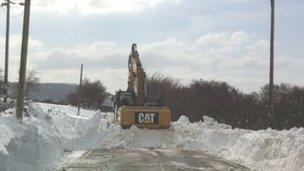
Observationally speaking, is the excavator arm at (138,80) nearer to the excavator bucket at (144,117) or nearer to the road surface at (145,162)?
the excavator bucket at (144,117)

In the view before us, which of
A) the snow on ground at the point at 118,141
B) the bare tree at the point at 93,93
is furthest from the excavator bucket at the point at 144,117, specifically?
the bare tree at the point at 93,93

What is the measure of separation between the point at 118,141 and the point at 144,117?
7.82ft

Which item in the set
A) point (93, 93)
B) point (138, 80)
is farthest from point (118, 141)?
point (93, 93)

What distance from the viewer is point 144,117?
30922 mm

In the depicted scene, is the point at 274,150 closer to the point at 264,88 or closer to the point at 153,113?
the point at 153,113

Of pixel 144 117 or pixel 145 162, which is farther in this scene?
pixel 144 117

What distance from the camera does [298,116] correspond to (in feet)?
229

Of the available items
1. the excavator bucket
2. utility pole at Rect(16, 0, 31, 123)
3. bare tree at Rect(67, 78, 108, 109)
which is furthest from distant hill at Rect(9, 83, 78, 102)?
utility pole at Rect(16, 0, 31, 123)

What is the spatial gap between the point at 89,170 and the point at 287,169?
5587mm

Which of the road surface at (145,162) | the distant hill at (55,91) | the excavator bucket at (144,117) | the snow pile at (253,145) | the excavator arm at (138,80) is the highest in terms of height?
the distant hill at (55,91)

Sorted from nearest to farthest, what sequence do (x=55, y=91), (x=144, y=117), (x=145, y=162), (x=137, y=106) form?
1. (x=145, y=162)
2. (x=144, y=117)
3. (x=137, y=106)
4. (x=55, y=91)

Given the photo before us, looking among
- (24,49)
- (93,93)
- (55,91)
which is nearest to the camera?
(24,49)

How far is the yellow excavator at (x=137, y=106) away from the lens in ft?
101

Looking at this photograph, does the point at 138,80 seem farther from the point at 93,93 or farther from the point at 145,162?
the point at 93,93
